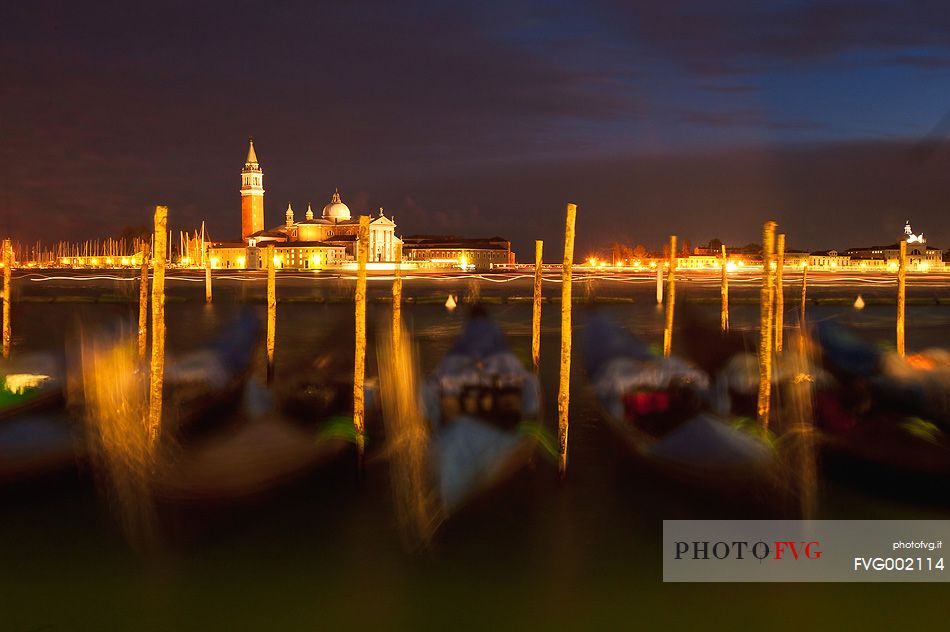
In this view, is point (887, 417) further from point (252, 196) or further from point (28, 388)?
point (252, 196)

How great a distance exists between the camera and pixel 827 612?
616cm

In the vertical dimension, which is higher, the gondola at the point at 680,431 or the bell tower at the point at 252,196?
the bell tower at the point at 252,196

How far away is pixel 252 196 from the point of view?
90312mm

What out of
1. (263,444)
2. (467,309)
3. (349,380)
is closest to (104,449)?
(263,444)

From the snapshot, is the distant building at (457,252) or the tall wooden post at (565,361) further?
the distant building at (457,252)

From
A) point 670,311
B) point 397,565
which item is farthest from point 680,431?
point 670,311

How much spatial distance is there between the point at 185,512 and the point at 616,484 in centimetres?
429

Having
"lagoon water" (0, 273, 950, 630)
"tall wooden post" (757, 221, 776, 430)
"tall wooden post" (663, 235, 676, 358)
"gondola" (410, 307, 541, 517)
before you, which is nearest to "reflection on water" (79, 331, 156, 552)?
"lagoon water" (0, 273, 950, 630)

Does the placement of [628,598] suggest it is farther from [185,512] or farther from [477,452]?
[185,512]

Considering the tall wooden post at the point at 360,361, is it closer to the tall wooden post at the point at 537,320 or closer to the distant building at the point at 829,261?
the tall wooden post at the point at 537,320

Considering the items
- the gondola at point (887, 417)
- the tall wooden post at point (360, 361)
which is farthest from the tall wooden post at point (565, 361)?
the gondola at point (887, 417)

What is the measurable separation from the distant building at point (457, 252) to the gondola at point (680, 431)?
235 ft

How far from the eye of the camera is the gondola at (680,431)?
326 inches

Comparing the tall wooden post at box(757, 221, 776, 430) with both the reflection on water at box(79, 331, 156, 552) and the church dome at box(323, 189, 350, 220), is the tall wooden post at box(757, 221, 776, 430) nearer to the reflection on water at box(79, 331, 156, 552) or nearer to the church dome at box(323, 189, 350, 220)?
the reflection on water at box(79, 331, 156, 552)
